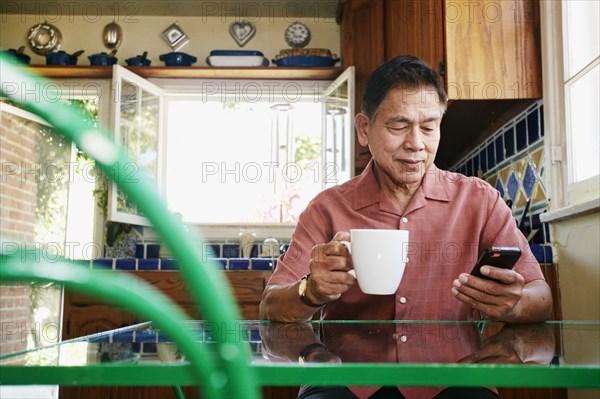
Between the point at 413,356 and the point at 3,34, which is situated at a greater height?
the point at 3,34

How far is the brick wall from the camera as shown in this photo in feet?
15.6

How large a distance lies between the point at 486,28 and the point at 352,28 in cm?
170

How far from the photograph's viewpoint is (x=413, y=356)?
2.07 feet

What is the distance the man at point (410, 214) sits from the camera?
137 centimetres

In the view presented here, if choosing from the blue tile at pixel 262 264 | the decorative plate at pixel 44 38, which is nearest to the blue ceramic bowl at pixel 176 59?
the decorative plate at pixel 44 38

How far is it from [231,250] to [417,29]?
2.04m

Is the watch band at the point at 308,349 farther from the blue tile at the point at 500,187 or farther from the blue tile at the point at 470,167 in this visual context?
the blue tile at the point at 470,167

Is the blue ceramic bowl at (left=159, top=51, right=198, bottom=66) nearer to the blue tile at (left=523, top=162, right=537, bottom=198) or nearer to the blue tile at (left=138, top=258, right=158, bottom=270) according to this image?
the blue tile at (left=138, top=258, right=158, bottom=270)

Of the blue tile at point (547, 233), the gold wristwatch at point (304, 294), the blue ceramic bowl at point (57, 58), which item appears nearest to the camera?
the gold wristwatch at point (304, 294)

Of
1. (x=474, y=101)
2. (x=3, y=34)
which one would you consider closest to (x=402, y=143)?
(x=474, y=101)

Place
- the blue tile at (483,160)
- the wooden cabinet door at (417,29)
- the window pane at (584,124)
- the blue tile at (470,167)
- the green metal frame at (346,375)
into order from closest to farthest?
the green metal frame at (346,375) < the window pane at (584,124) < the wooden cabinet door at (417,29) < the blue tile at (483,160) < the blue tile at (470,167)

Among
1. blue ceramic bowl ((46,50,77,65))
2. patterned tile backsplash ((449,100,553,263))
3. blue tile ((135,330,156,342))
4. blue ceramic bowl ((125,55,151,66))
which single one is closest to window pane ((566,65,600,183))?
patterned tile backsplash ((449,100,553,263))

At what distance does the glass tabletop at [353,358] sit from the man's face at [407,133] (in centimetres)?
61

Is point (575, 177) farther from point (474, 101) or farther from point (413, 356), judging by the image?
point (413, 356)
